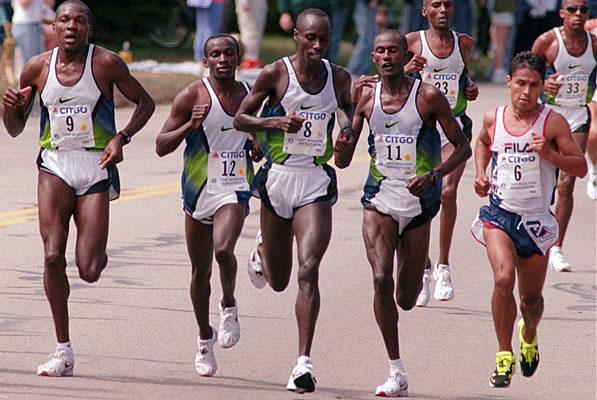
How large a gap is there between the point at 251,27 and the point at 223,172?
1404 cm

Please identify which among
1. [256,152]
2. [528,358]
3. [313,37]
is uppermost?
[313,37]

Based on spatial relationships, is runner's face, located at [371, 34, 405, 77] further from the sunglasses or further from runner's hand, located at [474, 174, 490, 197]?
the sunglasses

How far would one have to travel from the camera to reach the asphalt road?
7.26m

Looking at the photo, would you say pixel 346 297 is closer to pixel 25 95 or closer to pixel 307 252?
pixel 307 252

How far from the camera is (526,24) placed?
2444 cm

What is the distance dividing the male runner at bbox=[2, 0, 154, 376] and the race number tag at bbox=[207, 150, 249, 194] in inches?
19.9

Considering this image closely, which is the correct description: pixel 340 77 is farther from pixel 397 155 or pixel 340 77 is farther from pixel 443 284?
pixel 443 284

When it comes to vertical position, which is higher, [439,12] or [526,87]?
[439,12]

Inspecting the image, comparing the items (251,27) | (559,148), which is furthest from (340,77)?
(251,27)

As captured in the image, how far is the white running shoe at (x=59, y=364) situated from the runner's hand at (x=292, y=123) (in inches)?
66.3

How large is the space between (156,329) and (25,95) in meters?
1.84

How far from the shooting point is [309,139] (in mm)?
7453

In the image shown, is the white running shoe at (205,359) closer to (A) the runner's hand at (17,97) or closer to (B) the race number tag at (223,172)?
(B) the race number tag at (223,172)

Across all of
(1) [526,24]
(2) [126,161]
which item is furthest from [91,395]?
(1) [526,24]
